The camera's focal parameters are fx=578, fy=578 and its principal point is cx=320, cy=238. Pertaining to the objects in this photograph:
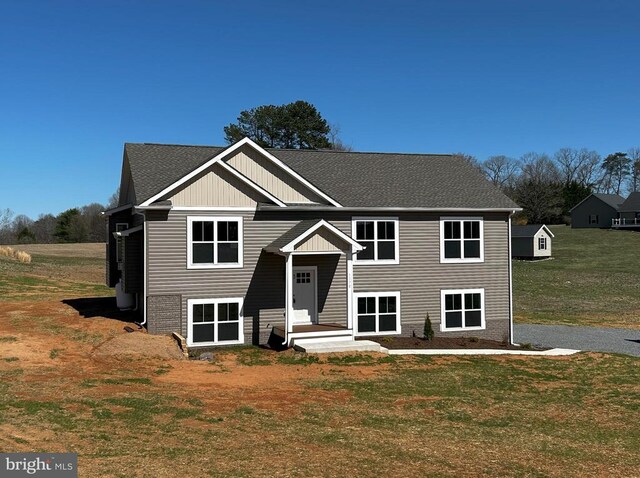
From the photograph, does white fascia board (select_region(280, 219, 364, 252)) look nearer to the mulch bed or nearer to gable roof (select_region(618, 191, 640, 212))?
the mulch bed

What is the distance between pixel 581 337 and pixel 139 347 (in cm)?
2092

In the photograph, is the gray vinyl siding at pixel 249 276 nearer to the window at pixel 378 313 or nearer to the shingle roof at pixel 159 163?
the window at pixel 378 313

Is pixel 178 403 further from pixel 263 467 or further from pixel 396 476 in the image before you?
pixel 396 476

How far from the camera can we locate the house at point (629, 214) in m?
91.8

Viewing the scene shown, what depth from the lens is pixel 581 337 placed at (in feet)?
93.0

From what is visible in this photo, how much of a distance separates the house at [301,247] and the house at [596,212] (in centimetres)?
7819

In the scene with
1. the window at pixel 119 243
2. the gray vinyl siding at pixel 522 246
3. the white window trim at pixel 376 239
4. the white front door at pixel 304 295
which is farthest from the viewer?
the gray vinyl siding at pixel 522 246

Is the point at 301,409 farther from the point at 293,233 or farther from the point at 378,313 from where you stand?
the point at 378,313

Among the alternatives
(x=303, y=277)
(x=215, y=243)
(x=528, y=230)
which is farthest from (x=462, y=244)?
(x=528, y=230)

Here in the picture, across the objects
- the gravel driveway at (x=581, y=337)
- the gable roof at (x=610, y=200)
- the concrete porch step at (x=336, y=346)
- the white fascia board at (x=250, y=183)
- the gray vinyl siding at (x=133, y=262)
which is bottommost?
the gravel driveway at (x=581, y=337)

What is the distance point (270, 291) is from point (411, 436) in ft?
39.3

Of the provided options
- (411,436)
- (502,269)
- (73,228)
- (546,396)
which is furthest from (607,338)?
(73,228)

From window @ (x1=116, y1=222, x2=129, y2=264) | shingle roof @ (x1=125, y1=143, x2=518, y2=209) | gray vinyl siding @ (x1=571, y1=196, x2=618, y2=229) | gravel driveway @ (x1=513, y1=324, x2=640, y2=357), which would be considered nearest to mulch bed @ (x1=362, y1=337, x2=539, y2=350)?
gravel driveway @ (x1=513, y1=324, x2=640, y2=357)

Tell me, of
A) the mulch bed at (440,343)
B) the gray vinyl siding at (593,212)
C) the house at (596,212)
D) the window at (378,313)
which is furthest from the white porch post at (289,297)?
the gray vinyl siding at (593,212)
